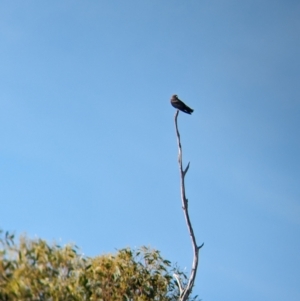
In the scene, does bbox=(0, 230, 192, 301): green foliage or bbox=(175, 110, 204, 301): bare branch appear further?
bbox=(175, 110, 204, 301): bare branch

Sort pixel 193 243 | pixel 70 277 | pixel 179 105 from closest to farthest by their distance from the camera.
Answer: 1. pixel 70 277
2. pixel 193 243
3. pixel 179 105

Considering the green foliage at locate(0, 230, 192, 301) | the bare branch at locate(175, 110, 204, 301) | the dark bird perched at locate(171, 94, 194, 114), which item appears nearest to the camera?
the green foliage at locate(0, 230, 192, 301)

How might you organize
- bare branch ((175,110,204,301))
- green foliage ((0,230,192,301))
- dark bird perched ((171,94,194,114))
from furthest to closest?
dark bird perched ((171,94,194,114)) < bare branch ((175,110,204,301)) < green foliage ((0,230,192,301))

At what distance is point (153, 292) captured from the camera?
73.5 feet

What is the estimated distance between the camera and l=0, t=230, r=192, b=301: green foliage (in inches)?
595

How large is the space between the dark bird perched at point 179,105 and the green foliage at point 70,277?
15.7 ft

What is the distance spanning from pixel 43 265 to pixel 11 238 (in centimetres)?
89

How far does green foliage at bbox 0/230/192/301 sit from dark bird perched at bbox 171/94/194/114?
4.78 m

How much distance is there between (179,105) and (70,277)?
29.2 ft

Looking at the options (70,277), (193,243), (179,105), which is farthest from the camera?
(179,105)

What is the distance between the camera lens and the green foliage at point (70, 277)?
15.1 metres

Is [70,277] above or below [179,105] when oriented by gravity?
below

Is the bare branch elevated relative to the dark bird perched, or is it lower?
lower

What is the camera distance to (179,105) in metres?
24.2
